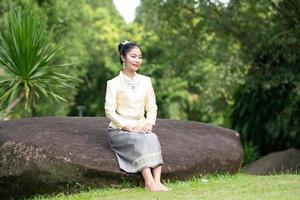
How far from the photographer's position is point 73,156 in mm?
7285

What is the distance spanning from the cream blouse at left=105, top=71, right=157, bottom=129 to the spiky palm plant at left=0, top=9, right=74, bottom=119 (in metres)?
2.13

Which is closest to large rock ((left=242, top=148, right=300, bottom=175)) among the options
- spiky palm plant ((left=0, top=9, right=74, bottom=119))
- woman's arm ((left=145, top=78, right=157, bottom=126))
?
spiky palm plant ((left=0, top=9, right=74, bottom=119))

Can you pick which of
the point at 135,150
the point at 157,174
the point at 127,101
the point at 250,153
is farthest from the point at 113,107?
the point at 250,153

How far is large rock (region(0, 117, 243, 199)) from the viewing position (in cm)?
729

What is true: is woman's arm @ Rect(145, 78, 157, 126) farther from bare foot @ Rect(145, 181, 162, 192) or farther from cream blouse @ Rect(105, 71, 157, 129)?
bare foot @ Rect(145, 181, 162, 192)

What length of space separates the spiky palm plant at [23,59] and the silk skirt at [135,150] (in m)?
2.27

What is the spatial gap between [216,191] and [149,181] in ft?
2.78

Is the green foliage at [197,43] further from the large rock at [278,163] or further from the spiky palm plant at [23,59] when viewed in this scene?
the spiky palm plant at [23,59]

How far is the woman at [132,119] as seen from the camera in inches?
283

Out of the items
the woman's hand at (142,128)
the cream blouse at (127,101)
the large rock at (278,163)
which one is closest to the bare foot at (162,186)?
the woman's hand at (142,128)

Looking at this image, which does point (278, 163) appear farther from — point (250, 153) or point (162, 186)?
point (162, 186)

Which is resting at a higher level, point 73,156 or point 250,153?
point 73,156

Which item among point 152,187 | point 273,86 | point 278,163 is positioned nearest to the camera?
point 152,187

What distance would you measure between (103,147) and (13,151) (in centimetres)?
116
